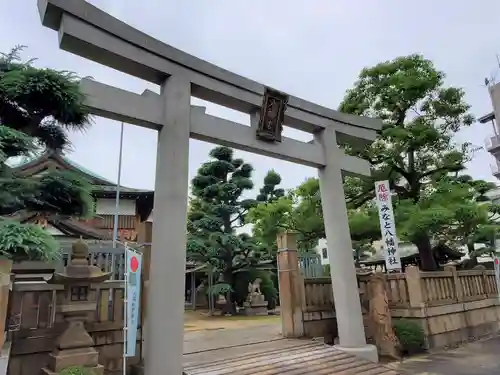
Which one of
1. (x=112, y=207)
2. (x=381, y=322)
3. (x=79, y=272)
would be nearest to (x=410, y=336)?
(x=381, y=322)

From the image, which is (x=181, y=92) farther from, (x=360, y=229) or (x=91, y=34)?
(x=360, y=229)

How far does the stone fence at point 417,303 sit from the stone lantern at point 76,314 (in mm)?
3989

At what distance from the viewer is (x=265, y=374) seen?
501cm

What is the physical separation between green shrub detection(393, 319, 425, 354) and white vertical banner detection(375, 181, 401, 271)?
1.40 m

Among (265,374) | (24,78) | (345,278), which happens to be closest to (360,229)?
(345,278)

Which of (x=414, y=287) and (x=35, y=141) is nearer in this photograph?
(x=35, y=141)

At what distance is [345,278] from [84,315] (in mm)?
4621

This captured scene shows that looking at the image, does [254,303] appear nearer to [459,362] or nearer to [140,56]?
[459,362]

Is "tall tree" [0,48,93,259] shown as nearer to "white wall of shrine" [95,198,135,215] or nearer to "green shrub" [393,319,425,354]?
"green shrub" [393,319,425,354]

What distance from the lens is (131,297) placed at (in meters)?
4.39

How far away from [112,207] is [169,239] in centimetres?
1198

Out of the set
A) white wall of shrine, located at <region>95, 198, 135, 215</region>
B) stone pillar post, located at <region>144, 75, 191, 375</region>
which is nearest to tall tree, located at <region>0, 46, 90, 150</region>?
stone pillar post, located at <region>144, 75, 191, 375</region>

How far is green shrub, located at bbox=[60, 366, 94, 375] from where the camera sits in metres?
3.90

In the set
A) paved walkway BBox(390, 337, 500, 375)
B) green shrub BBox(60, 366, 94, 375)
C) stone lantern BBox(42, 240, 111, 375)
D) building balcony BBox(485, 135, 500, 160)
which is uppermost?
building balcony BBox(485, 135, 500, 160)
